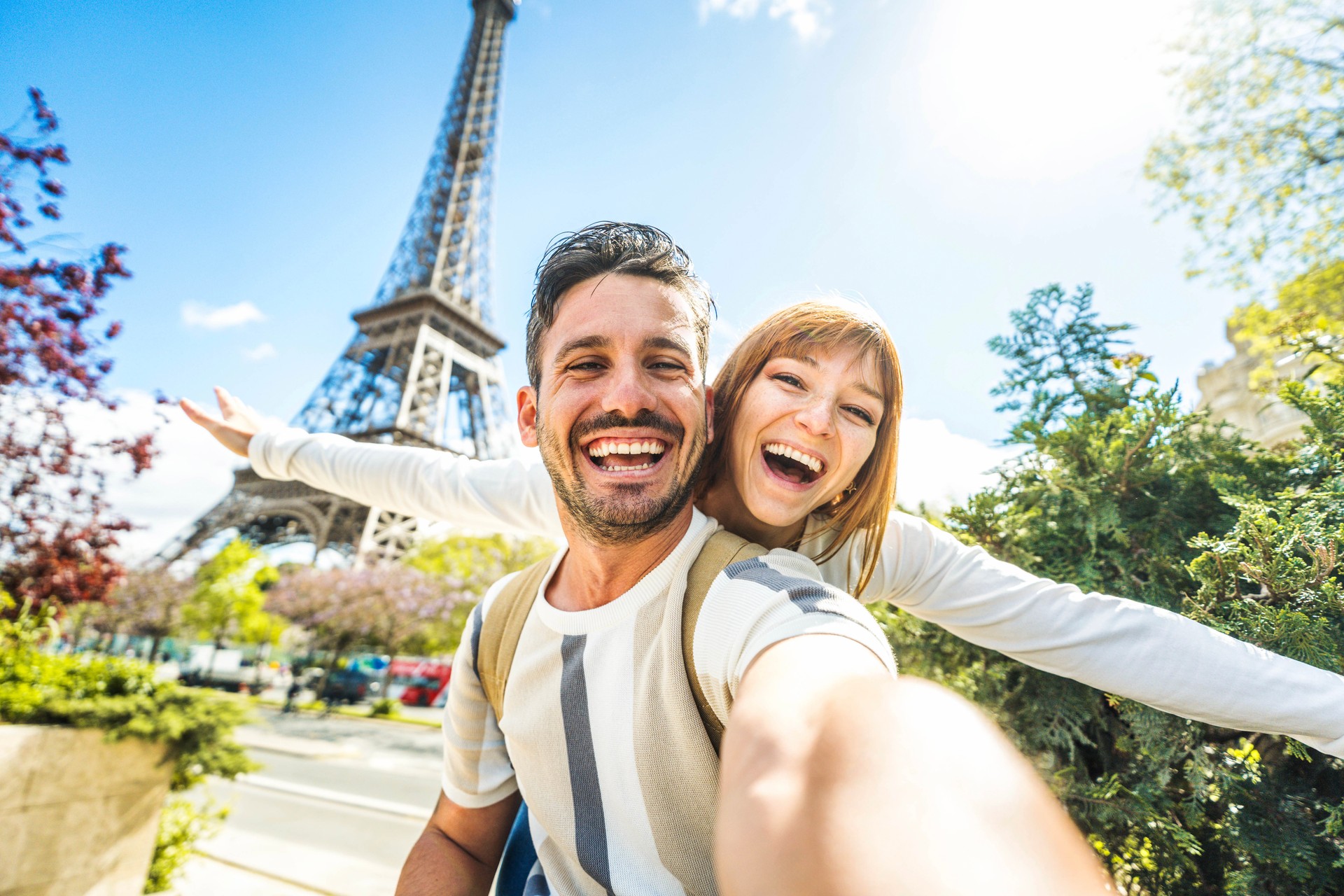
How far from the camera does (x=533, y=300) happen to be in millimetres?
1753

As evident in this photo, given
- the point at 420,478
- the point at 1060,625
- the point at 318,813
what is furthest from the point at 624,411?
the point at 318,813

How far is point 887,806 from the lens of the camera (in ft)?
1.66

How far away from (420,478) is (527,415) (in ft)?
2.86

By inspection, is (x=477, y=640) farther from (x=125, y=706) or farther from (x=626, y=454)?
(x=125, y=706)

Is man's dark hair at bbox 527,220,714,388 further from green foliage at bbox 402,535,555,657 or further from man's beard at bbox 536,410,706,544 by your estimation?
green foliage at bbox 402,535,555,657

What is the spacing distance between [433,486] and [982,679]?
6.57ft

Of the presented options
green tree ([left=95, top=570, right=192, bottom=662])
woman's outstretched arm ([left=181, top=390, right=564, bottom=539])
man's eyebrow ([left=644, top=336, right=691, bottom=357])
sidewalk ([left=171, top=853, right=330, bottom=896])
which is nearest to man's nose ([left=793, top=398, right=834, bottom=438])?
man's eyebrow ([left=644, top=336, right=691, bottom=357])

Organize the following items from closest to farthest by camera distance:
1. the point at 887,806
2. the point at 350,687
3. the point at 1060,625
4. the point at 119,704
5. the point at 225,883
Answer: the point at 887,806 → the point at 1060,625 → the point at 119,704 → the point at 225,883 → the point at 350,687

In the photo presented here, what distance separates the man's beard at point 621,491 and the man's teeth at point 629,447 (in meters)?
0.03

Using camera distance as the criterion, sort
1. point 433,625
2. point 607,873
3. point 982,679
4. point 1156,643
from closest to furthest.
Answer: point 607,873 → point 1156,643 → point 982,679 → point 433,625

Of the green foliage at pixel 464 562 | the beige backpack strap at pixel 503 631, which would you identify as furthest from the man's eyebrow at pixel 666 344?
the green foliage at pixel 464 562

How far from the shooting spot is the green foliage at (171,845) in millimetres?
4034

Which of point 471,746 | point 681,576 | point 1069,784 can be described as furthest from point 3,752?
point 1069,784

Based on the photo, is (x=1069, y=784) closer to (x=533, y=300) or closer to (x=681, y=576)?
(x=681, y=576)
